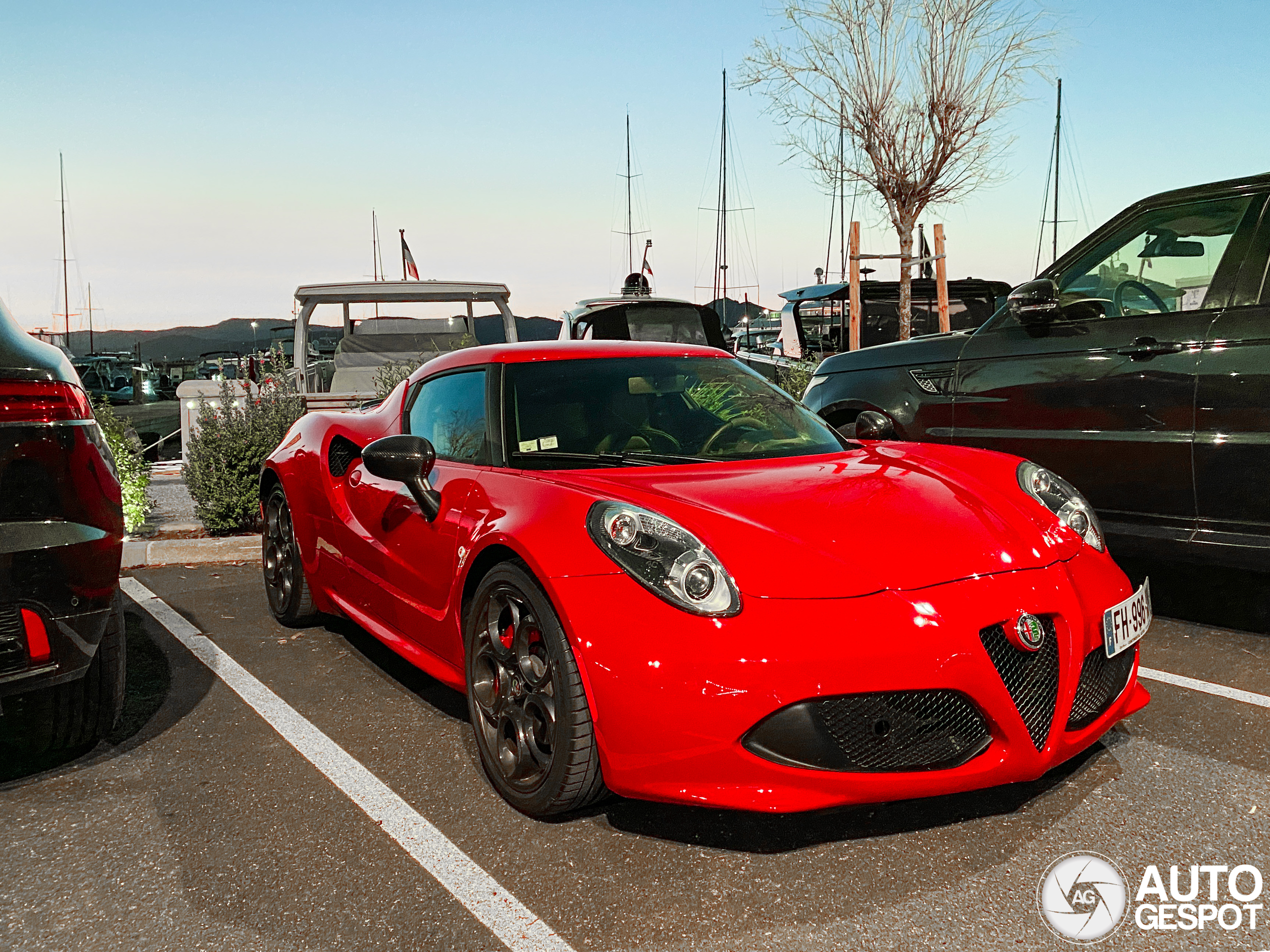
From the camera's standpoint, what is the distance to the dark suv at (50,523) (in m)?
2.97

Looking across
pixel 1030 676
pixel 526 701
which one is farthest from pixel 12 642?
pixel 1030 676

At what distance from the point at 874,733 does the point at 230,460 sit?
5.89m

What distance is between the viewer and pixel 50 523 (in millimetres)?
3049

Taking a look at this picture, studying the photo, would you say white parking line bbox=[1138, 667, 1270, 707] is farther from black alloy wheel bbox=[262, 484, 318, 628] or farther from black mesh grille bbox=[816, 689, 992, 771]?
black alloy wheel bbox=[262, 484, 318, 628]

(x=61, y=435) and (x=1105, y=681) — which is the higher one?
(x=61, y=435)

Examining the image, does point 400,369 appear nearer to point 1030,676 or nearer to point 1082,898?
point 1030,676

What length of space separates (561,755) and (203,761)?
4.65 feet

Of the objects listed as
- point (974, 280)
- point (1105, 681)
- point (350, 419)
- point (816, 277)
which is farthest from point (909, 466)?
point (816, 277)

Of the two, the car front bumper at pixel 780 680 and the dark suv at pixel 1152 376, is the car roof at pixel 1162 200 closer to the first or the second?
the dark suv at pixel 1152 376

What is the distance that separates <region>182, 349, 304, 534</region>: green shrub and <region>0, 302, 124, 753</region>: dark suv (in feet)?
13.2

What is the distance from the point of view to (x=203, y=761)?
3475 mm

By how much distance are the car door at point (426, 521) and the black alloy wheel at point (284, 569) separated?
2.65ft

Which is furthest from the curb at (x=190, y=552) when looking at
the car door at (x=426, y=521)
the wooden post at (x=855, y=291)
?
the wooden post at (x=855, y=291)

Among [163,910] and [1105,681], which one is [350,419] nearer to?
[163,910]
